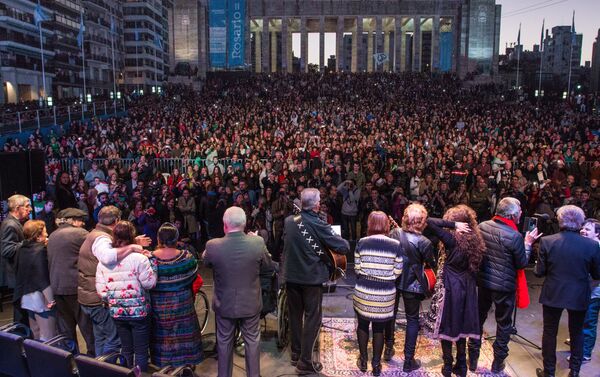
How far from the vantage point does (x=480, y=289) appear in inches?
211

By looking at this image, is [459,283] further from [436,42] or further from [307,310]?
[436,42]

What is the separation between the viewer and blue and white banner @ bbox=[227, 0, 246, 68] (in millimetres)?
32938

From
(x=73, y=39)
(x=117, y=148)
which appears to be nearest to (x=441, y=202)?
(x=117, y=148)

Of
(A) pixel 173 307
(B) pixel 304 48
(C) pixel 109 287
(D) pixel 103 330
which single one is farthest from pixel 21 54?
(A) pixel 173 307

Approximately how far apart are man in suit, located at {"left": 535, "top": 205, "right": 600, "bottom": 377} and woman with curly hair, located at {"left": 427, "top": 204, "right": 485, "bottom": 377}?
731 mm

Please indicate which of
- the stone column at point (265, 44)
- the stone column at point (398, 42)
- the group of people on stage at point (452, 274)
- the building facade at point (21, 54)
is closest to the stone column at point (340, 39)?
the stone column at point (398, 42)

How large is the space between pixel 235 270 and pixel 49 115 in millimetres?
20766

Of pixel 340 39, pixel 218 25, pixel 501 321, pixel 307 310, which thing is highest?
pixel 340 39

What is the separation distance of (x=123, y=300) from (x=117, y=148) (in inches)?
511

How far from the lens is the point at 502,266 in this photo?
16.8 ft

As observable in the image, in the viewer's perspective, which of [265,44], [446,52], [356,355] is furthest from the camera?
[265,44]

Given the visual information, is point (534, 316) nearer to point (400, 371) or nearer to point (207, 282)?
point (400, 371)

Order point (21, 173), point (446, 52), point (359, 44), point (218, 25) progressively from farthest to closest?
point (359, 44)
point (446, 52)
point (218, 25)
point (21, 173)

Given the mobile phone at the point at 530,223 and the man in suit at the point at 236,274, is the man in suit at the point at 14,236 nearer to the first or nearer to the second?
the man in suit at the point at 236,274
